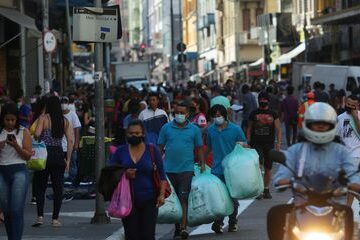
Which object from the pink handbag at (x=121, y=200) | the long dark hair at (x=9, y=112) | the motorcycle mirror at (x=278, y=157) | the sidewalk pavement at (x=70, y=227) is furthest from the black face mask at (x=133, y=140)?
the sidewalk pavement at (x=70, y=227)

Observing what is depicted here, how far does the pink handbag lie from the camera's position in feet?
31.0

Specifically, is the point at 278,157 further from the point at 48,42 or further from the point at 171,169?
the point at 48,42

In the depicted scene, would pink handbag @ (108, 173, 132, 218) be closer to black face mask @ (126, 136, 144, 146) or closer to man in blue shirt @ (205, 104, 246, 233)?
black face mask @ (126, 136, 144, 146)

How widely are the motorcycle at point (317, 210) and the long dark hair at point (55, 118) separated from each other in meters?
6.64

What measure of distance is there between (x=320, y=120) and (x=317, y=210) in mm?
746

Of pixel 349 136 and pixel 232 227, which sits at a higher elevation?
pixel 349 136

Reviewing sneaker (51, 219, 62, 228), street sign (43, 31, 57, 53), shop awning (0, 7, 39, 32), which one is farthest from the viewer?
shop awning (0, 7, 39, 32)

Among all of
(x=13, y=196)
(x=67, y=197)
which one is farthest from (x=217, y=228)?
(x=67, y=197)

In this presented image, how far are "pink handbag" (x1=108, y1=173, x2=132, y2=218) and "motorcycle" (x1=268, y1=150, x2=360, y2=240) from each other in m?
2.08

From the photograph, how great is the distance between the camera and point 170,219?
12.8 metres

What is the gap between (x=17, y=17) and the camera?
96.3 feet

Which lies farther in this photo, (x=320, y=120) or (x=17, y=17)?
(x=17, y=17)

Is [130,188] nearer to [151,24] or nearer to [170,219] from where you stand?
[170,219]

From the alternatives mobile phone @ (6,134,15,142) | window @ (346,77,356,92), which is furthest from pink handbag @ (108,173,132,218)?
window @ (346,77,356,92)
